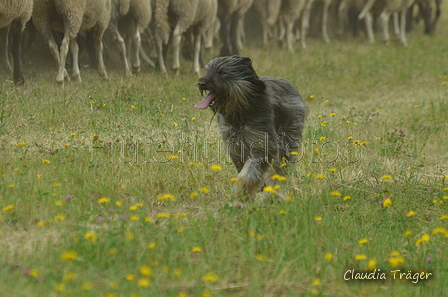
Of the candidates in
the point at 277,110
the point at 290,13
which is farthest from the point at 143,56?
the point at 277,110

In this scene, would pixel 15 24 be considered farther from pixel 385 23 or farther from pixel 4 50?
pixel 385 23

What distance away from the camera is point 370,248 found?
15.1 feet

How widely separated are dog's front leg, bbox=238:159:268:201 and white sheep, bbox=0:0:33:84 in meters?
5.04

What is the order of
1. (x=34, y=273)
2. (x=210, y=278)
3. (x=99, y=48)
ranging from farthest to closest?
(x=99, y=48)
(x=210, y=278)
(x=34, y=273)

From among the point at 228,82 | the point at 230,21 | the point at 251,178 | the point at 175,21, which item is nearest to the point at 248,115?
the point at 228,82

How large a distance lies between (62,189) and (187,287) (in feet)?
6.16

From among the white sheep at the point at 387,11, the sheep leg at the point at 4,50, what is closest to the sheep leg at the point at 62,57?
the sheep leg at the point at 4,50

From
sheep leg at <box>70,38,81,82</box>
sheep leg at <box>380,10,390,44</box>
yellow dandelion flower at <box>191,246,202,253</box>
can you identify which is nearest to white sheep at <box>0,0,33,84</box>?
sheep leg at <box>70,38,81,82</box>

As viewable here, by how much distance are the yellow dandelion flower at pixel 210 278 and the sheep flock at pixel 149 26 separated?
6321 mm

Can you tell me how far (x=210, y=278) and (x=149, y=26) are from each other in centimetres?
1088

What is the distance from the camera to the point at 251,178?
537 centimetres

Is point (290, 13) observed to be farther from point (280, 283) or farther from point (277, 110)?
point (280, 283)

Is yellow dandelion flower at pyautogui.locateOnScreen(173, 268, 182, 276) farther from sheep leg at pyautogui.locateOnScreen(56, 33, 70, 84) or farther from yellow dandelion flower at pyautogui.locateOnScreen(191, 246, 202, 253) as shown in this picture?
sheep leg at pyautogui.locateOnScreen(56, 33, 70, 84)

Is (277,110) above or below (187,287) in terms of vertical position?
above
